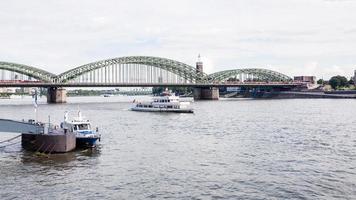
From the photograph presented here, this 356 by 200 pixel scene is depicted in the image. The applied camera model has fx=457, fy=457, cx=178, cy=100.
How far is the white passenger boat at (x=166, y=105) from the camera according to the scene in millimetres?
126144

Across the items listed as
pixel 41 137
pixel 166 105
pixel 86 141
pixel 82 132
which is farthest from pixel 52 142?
pixel 166 105

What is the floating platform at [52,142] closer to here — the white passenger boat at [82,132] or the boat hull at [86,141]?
the boat hull at [86,141]

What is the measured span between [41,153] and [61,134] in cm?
277

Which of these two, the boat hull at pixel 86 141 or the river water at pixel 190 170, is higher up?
the boat hull at pixel 86 141

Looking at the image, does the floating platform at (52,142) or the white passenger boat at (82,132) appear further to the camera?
the white passenger boat at (82,132)

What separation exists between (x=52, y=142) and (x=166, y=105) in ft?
274

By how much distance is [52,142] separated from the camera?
46875mm

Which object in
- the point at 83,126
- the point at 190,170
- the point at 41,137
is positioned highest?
the point at 83,126

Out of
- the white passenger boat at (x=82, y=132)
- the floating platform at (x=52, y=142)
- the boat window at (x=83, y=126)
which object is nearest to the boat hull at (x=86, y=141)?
the white passenger boat at (x=82, y=132)

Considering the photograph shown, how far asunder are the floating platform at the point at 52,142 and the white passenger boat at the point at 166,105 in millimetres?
75992

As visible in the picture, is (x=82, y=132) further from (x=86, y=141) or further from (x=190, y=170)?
(x=190, y=170)

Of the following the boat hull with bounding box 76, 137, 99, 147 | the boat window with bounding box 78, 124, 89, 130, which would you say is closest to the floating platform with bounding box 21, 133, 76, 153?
the boat hull with bounding box 76, 137, 99, 147

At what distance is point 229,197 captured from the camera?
3044 centimetres

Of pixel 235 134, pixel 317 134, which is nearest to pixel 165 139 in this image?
pixel 235 134
